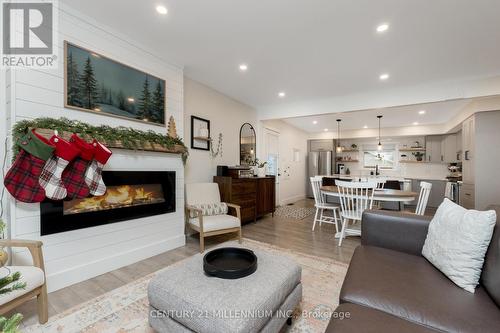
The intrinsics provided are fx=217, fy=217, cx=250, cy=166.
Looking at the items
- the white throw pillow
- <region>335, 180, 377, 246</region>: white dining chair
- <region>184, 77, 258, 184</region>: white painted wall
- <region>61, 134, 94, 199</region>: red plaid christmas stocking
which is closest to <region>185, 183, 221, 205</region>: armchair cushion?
<region>184, 77, 258, 184</region>: white painted wall

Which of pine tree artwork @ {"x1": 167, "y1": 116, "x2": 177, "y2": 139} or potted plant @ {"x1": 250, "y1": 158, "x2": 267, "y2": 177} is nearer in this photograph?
pine tree artwork @ {"x1": 167, "y1": 116, "x2": 177, "y2": 139}

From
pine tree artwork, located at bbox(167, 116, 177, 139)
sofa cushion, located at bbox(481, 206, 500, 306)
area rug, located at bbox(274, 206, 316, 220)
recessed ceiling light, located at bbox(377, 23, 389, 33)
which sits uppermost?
recessed ceiling light, located at bbox(377, 23, 389, 33)

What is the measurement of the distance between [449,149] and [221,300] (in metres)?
8.08

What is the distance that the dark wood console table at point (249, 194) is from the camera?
12.4 ft

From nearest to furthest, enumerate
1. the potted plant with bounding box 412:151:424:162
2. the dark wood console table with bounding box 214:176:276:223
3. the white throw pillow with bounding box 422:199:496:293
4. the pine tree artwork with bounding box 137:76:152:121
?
the white throw pillow with bounding box 422:199:496:293, the pine tree artwork with bounding box 137:76:152:121, the dark wood console table with bounding box 214:176:276:223, the potted plant with bounding box 412:151:424:162

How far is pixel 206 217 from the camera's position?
3131mm

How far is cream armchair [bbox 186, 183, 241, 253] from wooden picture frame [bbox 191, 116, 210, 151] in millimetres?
730

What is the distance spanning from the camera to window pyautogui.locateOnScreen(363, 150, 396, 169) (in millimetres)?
7508

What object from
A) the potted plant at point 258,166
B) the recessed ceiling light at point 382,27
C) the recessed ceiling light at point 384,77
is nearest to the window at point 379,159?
the potted plant at point 258,166

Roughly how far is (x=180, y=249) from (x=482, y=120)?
18.7 feet

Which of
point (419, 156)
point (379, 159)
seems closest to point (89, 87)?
point (379, 159)

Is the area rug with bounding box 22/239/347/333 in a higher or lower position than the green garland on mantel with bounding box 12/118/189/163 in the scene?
lower

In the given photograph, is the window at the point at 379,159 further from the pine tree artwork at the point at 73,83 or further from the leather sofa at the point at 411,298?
the pine tree artwork at the point at 73,83

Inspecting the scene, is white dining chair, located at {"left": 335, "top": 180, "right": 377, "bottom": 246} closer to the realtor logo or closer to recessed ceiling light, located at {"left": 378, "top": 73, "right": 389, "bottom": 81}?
recessed ceiling light, located at {"left": 378, "top": 73, "right": 389, "bottom": 81}
